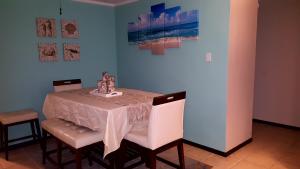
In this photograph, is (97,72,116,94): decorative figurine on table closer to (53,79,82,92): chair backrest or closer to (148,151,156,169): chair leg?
(53,79,82,92): chair backrest

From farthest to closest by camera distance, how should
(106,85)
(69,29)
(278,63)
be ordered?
1. (278,63)
2. (69,29)
3. (106,85)

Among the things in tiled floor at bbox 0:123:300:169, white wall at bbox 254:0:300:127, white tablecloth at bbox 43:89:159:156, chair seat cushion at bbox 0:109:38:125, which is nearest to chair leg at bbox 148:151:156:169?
white tablecloth at bbox 43:89:159:156

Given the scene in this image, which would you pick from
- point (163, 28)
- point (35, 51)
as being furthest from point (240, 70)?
point (35, 51)

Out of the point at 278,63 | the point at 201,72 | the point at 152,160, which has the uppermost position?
the point at 278,63

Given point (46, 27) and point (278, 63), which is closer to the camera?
point (46, 27)

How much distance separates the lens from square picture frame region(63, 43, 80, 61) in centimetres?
380

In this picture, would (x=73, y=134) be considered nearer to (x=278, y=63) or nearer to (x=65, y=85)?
(x=65, y=85)

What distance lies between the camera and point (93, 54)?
13.7ft

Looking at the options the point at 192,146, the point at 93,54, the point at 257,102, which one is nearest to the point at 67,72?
the point at 93,54

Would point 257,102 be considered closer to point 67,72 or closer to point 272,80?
point 272,80

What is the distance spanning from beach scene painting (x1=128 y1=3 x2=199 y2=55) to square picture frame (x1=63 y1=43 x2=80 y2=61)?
956 mm

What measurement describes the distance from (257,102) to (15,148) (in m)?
4.17

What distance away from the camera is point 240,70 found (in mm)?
2998

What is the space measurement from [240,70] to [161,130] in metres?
1.53
